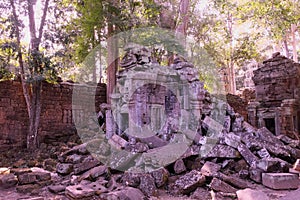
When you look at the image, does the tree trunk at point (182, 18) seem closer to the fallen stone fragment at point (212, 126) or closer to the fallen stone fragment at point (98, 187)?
the fallen stone fragment at point (212, 126)

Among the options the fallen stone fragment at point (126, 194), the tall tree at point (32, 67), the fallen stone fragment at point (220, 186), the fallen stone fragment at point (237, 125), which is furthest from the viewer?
the tall tree at point (32, 67)

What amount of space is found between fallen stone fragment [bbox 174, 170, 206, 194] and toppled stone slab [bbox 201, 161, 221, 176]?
22 centimetres

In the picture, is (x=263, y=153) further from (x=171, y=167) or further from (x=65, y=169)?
(x=65, y=169)

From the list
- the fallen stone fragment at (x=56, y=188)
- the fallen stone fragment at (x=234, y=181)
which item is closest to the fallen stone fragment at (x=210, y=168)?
the fallen stone fragment at (x=234, y=181)

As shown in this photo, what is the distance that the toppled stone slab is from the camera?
5327 mm

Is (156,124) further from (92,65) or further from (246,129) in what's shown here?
(92,65)

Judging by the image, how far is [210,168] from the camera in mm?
5465

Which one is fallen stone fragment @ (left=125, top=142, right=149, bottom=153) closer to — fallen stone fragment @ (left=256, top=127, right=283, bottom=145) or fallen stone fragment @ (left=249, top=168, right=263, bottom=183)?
fallen stone fragment @ (left=249, top=168, right=263, bottom=183)

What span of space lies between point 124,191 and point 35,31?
8.69m

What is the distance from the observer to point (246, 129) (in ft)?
25.4

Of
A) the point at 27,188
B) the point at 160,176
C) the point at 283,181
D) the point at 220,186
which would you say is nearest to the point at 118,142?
the point at 160,176

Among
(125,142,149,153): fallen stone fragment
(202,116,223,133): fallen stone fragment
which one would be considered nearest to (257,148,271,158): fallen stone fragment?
(202,116,223,133): fallen stone fragment

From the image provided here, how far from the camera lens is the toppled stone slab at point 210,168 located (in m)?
5.33

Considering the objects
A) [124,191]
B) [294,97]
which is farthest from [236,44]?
[124,191]
